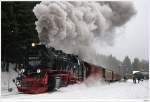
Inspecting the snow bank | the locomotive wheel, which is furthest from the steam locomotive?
the snow bank

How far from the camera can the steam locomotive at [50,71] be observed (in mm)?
10992

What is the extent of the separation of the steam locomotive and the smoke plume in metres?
0.20

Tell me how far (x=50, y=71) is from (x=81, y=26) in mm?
1374

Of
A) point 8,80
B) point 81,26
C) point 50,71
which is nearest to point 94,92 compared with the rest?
point 50,71

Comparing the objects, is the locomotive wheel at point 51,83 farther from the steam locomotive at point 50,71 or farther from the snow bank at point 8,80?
the snow bank at point 8,80

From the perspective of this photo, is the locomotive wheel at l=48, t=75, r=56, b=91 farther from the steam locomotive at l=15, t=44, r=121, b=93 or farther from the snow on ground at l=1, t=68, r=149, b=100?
the snow on ground at l=1, t=68, r=149, b=100

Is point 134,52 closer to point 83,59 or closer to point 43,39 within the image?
point 83,59

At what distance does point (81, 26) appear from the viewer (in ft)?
37.3

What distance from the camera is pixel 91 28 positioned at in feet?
37.4

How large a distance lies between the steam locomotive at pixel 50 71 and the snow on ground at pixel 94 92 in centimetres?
14

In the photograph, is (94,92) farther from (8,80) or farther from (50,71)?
(8,80)

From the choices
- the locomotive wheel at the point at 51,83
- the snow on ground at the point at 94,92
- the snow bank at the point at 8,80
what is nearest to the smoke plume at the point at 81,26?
the snow on ground at the point at 94,92

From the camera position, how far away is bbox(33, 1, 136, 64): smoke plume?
11250 millimetres

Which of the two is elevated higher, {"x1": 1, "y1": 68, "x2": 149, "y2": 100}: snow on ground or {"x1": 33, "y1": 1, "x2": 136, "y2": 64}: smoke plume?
{"x1": 33, "y1": 1, "x2": 136, "y2": 64}: smoke plume
